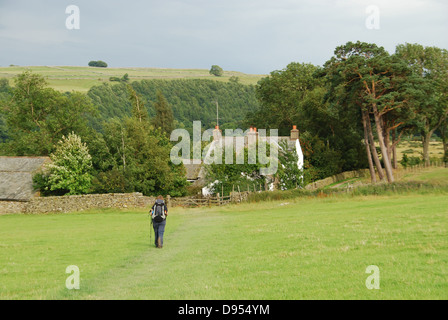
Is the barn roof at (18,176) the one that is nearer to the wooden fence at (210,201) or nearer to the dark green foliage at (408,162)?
the wooden fence at (210,201)

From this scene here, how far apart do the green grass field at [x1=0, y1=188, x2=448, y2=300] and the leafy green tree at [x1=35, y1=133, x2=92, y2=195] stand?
23.2m

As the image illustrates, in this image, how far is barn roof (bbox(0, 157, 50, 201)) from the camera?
154ft

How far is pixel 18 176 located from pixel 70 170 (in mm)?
5964

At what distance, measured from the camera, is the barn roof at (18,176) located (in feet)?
154

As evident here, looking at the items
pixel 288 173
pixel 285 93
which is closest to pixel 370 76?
pixel 288 173

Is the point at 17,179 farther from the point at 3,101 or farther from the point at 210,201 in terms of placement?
the point at 3,101

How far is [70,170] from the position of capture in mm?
48469

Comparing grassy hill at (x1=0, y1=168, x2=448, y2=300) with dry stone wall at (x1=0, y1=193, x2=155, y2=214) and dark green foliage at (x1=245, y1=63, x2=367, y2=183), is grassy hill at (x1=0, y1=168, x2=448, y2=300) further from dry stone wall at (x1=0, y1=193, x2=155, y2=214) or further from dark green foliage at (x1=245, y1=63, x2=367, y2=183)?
dark green foliage at (x1=245, y1=63, x2=367, y2=183)

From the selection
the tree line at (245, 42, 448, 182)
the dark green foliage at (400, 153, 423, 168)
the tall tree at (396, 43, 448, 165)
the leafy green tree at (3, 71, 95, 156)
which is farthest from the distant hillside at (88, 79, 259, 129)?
the tall tree at (396, 43, 448, 165)

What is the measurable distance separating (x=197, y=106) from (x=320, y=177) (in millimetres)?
97893

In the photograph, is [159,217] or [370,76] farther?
[370,76]

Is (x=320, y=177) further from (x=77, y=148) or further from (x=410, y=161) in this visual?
(x=77, y=148)

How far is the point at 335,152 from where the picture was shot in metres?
72.6
